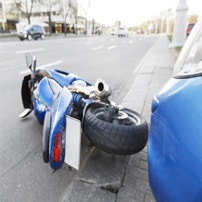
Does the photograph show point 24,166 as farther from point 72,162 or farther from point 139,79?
point 139,79

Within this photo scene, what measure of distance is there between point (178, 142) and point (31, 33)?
91.8 ft

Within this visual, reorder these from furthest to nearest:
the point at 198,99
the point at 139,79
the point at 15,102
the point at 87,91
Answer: the point at 139,79, the point at 15,102, the point at 87,91, the point at 198,99

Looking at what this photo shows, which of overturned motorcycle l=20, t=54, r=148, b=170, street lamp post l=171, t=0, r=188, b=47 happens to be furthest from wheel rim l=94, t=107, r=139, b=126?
street lamp post l=171, t=0, r=188, b=47

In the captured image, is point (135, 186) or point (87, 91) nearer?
point (135, 186)

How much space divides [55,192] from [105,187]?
471 mm

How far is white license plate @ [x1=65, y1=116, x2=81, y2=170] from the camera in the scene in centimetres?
161

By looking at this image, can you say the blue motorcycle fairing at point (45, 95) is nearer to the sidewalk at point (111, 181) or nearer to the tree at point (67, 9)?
the sidewalk at point (111, 181)

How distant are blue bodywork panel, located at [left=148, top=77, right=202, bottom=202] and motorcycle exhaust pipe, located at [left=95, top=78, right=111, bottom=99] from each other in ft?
3.57

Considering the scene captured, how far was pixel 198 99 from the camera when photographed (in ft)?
3.61

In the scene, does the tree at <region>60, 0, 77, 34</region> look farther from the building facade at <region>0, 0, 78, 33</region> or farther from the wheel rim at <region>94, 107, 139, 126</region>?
the wheel rim at <region>94, 107, 139, 126</region>

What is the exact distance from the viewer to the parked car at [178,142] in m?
1.00

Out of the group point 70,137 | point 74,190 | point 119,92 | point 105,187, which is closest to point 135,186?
point 105,187

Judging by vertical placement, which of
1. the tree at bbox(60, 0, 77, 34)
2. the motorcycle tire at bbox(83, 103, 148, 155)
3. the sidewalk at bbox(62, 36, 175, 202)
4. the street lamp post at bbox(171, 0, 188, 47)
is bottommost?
the sidewalk at bbox(62, 36, 175, 202)

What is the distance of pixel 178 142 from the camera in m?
1.11
